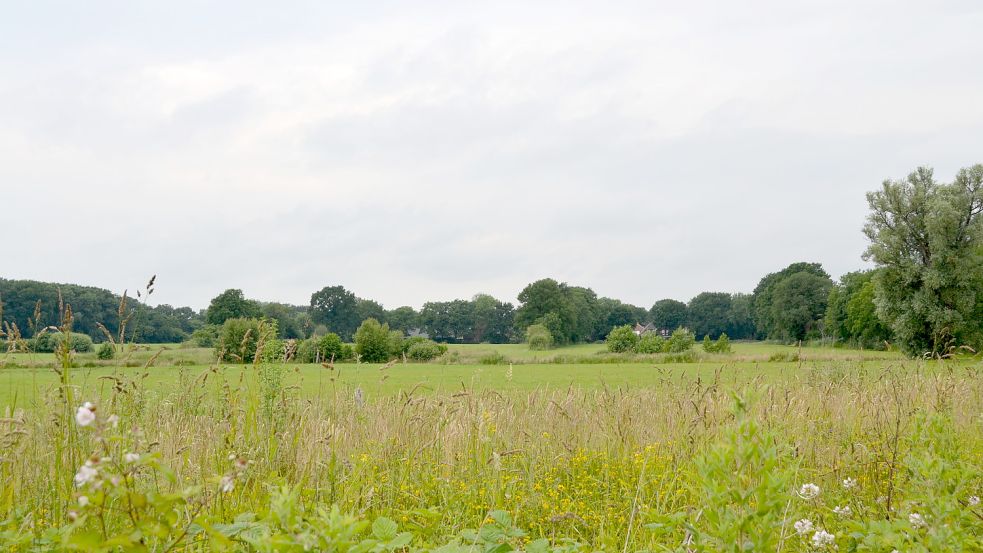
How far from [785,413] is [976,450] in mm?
1750

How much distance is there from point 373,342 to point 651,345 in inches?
846

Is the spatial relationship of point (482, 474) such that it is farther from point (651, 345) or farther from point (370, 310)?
point (370, 310)

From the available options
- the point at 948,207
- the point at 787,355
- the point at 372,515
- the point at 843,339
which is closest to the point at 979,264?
the point at 948,207

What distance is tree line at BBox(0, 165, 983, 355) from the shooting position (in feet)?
41.5

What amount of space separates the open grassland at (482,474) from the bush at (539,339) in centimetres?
5333

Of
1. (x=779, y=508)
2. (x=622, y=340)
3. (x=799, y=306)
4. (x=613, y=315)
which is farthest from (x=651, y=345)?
(x=779, y=508)

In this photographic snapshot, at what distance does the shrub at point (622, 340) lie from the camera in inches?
1937

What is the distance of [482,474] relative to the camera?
5238 mm

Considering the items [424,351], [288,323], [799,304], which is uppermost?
[799,304]

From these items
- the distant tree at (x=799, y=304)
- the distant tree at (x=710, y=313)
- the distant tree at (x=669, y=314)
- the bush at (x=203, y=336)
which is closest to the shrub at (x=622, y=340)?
the distant tree at (x=799, y=304)

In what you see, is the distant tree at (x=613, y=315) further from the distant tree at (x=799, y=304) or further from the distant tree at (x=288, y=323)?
the distant tree at (x=288, y=323)

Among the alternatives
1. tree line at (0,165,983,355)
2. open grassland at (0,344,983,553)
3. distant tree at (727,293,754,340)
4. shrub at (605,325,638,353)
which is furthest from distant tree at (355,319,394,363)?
distant tree at (727,293,754,340)

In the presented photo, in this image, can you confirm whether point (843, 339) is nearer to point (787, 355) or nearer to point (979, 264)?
point (979, 264)

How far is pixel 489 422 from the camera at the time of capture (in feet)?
20.0
